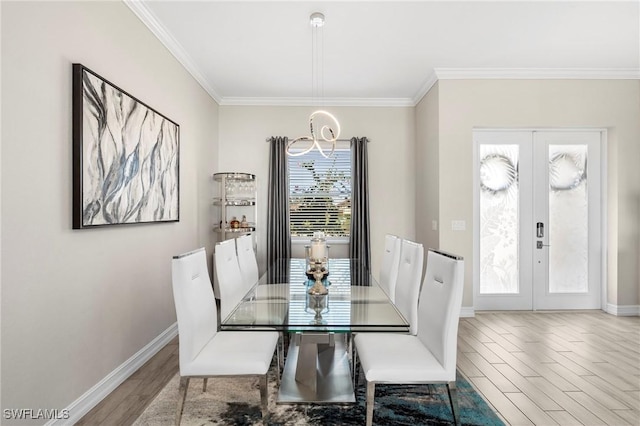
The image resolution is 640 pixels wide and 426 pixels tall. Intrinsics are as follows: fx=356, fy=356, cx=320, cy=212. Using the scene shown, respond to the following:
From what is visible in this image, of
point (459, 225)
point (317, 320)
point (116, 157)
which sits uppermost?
point (116, 157)

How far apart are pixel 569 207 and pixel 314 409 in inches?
160

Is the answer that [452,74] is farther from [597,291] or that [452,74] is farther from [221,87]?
[597,291]

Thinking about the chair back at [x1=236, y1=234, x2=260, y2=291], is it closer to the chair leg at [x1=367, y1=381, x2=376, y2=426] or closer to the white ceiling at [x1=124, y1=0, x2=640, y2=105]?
the chair leg at [x1=367, y1=381, x2=376, y2=426]

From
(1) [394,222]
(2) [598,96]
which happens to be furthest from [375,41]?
(2) [598,96]

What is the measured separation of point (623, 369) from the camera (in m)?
2.80

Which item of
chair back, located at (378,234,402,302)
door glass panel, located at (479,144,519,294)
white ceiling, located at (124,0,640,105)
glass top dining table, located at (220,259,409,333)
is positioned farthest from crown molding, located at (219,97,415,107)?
glass top dining table, located at (220,259,409,333)

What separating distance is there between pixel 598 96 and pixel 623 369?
3168 mm

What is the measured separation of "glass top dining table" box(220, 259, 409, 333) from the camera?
1.72 meters

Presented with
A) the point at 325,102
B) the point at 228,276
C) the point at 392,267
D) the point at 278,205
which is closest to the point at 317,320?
the point at 228,276

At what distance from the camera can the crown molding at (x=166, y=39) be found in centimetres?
275

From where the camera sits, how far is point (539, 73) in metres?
4.21

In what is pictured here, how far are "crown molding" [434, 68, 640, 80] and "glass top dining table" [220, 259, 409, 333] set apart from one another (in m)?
2.81

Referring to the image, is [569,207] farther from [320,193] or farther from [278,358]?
[278,358]

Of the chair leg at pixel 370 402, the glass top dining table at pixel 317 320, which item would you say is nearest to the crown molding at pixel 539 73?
the glass top dining table at pixel 317 320
